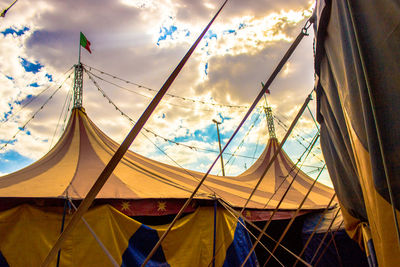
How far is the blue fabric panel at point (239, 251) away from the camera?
2695 mm

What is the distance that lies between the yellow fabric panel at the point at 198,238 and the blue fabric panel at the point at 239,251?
0.06 metres

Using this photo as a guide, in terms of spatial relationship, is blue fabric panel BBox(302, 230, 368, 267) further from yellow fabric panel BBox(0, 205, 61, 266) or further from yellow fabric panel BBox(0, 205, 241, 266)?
yellow fabric panel BBox(0, 205, 61, 266)

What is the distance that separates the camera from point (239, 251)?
9.13 ft

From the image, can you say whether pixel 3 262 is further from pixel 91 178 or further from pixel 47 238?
pixel 91 178

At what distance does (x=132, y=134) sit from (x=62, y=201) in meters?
1.87

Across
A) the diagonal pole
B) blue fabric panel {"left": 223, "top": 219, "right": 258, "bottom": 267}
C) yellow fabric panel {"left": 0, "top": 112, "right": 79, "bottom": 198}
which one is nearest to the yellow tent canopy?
yellow fabric panel {"left": 0, "top": 112, "right": 79, "bottom": 198}

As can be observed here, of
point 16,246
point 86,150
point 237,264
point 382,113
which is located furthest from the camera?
point 86,150

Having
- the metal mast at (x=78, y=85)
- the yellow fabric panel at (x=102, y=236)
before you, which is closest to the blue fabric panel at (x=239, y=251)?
the yellow fabric panel at (x=102, y=236)

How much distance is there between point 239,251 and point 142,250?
115 centimetres

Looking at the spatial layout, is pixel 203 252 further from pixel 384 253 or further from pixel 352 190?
pixel 384 253

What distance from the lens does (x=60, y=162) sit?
323 centimetres

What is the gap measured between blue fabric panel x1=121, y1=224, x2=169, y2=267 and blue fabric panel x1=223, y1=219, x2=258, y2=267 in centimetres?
74

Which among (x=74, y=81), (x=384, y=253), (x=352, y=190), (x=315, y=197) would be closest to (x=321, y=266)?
(x=315, y=197)

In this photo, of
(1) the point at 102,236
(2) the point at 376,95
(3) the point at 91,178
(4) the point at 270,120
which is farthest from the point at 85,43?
(4) the point at 270,120
